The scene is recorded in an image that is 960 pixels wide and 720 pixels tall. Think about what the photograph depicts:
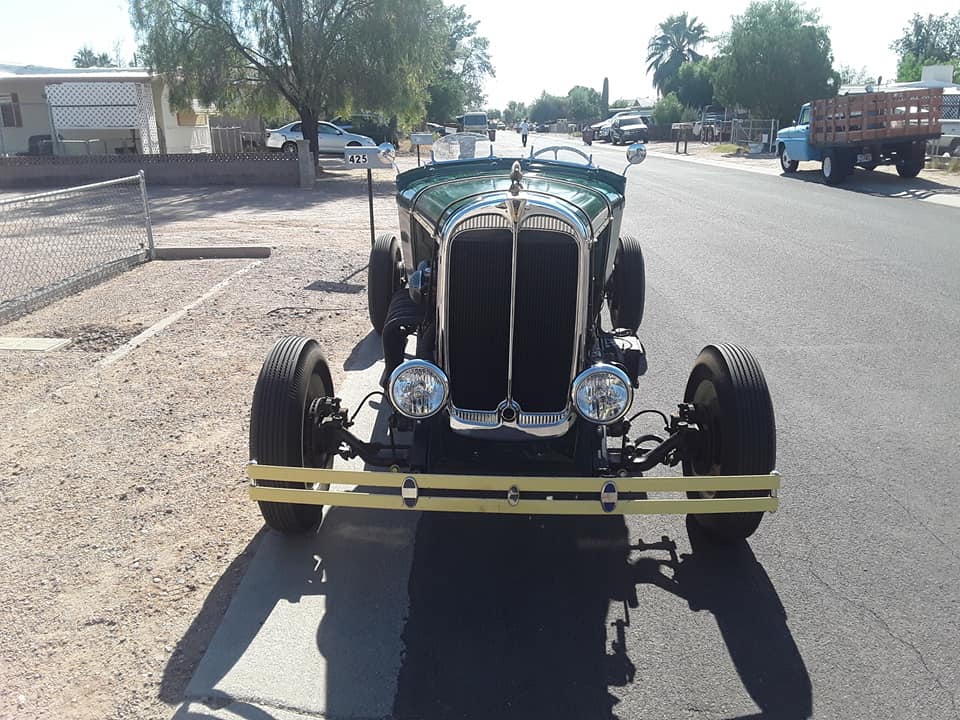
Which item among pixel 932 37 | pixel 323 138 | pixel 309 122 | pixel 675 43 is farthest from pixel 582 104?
pixel 309 122

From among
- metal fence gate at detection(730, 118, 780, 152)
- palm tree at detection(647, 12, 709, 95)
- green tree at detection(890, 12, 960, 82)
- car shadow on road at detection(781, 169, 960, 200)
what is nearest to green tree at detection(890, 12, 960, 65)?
green tree at detection(890, 12, 960, 82)

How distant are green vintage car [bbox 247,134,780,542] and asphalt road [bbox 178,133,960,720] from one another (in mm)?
290

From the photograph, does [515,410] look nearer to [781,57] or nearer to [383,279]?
[383,279]

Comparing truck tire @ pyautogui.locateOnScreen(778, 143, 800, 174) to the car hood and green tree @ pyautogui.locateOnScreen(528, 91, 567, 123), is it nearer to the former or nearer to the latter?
the car hood

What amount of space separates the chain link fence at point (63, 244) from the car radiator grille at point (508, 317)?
6055mm

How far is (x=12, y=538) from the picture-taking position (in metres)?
4.13

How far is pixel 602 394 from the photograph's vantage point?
11.7 feet

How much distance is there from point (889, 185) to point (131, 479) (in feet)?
70.7

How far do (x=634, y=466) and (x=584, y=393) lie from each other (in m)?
0.51

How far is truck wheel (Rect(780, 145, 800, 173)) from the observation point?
2657 cm

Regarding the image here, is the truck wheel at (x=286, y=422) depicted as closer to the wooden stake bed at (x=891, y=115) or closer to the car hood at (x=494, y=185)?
the car hood at (x=494, y=185)

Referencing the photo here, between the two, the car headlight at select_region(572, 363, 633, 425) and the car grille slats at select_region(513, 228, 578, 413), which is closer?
the car headlight at select_region(572, 363, 633, 425)

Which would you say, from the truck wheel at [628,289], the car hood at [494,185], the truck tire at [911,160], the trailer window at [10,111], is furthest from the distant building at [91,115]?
Answer: the car hood at [494,185]

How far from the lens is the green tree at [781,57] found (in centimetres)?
4022
